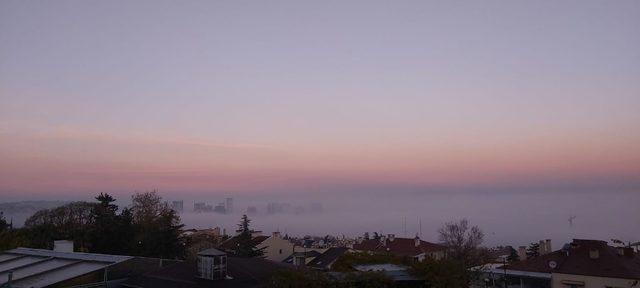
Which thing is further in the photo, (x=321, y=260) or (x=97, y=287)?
(x=321, y=260)

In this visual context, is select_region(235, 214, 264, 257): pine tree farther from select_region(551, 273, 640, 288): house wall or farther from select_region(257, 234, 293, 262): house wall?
select_region(551, 273, 640, 288): house wall

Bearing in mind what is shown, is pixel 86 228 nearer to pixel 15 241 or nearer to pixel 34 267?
pixel 15 241

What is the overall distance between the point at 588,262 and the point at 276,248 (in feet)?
127

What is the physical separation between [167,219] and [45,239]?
1099 cm

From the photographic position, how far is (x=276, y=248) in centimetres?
6347

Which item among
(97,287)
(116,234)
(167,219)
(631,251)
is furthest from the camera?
(167,219)

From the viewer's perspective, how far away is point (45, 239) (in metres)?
46.0

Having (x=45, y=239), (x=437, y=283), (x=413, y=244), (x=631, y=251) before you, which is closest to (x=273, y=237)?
(x=413, y=244)

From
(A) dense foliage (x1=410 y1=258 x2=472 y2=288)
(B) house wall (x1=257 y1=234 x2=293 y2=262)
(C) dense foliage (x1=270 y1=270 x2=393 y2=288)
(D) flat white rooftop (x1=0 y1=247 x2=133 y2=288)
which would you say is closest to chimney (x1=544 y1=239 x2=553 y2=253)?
(A) dense foliage (x1=410 y1=258 x2=472 y2=288)

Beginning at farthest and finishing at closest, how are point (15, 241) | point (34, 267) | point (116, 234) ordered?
point (116, 234), point (15, 241), point (34, 267)

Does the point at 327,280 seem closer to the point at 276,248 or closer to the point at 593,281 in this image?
the point at 593,281

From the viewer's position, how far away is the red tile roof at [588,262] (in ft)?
104

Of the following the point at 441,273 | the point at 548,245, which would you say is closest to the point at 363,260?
the point at 441,273

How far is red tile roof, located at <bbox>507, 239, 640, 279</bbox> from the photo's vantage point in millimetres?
31703
